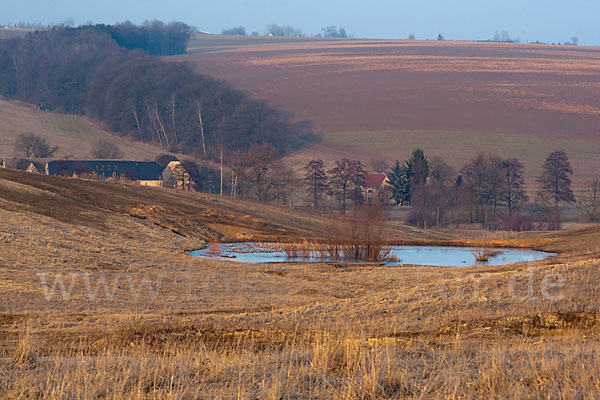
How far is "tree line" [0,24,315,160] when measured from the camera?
118562 mm

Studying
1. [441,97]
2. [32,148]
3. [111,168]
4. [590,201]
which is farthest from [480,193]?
[32,148]

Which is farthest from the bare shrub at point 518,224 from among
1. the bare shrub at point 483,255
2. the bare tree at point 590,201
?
the bare shrub at point 483,255

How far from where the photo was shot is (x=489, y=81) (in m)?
128

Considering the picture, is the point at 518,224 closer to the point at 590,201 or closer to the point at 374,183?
the point at 590,201

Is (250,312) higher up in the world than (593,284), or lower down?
lower down

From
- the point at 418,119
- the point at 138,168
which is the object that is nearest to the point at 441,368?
the point at 138,168

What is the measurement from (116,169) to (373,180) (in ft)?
119

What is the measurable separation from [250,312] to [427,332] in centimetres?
490

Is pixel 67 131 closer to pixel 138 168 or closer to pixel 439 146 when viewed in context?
pixel 138 168

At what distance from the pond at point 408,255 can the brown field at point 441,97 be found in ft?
199

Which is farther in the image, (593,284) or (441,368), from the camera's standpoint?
(593,284)

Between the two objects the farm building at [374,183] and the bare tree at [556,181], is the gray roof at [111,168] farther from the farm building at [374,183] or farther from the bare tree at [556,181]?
the bare tree at [556,181]

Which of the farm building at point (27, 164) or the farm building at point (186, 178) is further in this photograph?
the farm building at point (27, 164)

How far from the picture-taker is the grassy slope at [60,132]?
112m
